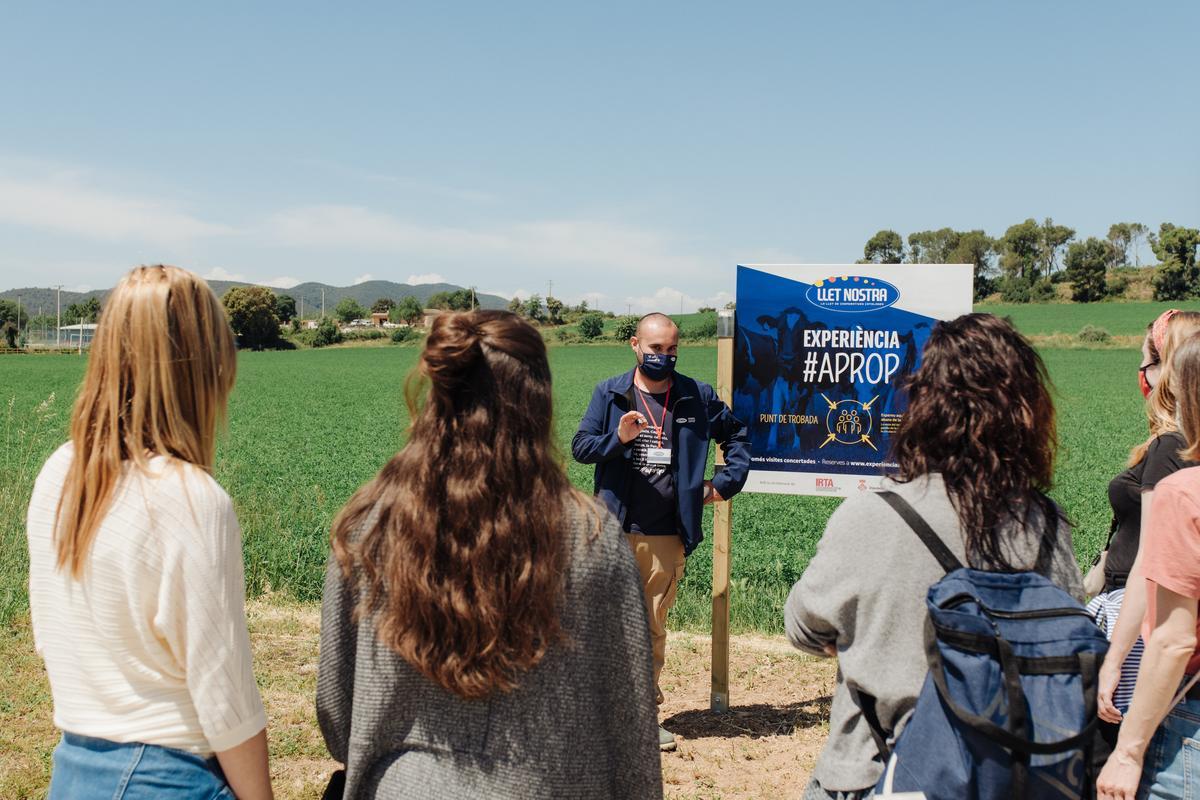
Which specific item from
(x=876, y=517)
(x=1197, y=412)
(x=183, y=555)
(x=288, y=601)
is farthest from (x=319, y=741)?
(x=1197, y=412)

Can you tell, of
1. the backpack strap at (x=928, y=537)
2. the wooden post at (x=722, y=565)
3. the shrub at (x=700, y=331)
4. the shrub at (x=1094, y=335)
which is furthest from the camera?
the shrub at (x=700, y=331)

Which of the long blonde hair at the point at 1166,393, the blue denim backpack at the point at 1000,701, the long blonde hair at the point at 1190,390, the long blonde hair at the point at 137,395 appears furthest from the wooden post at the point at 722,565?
the long blonde hair at the point at 137,395

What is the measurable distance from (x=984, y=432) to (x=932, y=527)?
26 centimetres

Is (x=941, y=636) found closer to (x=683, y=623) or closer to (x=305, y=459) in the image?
(x=683, y=623)

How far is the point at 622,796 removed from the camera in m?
1.97

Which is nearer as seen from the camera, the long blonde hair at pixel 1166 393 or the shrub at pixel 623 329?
the long blonde hair at pixel 1166 393

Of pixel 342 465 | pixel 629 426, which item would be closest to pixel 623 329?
pixel 342 465

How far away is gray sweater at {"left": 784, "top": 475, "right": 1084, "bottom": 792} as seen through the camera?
6.66ft

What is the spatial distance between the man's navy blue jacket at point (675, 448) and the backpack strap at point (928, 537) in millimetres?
2618

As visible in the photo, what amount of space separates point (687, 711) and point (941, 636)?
12.6 ft

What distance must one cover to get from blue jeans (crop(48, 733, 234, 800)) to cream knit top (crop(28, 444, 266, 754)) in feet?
0.08

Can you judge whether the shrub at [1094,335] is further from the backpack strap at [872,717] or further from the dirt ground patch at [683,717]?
the backpack strap at [872,717]

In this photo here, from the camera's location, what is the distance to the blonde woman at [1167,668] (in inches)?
79.5

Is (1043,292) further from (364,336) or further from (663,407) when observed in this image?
(663,407)
